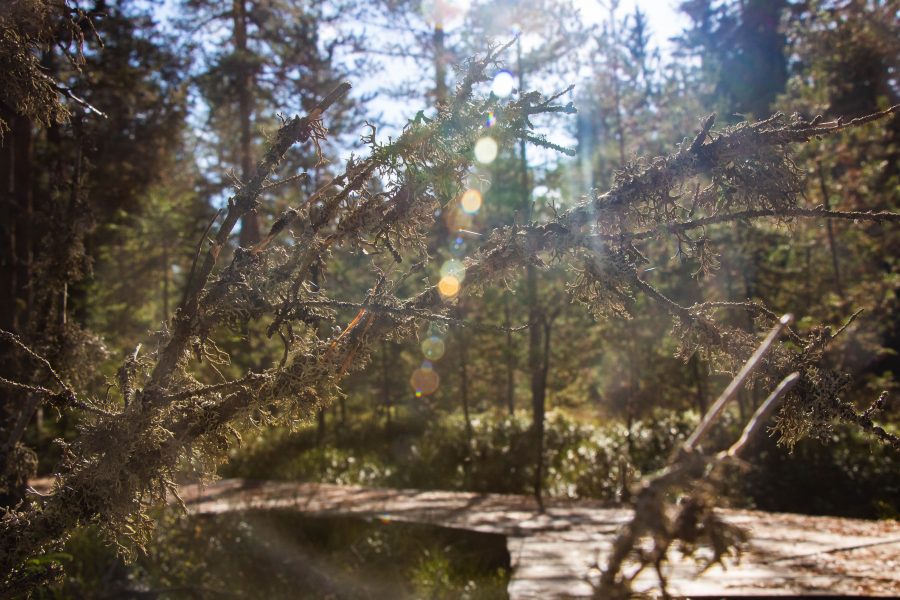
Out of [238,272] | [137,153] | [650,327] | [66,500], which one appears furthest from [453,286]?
[137,153]

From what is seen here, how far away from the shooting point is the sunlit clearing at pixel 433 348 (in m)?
15.4

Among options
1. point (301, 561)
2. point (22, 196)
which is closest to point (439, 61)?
point (22, 196)

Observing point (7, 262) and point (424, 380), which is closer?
point (7, 262)

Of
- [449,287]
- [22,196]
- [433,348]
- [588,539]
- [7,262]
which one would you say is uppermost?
[22,196]

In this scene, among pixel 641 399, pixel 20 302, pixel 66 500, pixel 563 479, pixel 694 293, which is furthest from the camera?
pixel 641 399

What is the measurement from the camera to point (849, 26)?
11641mm

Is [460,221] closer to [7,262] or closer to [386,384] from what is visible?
[386,384]

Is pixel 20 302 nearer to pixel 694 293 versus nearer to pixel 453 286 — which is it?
pixel 453 286

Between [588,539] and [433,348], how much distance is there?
940 cm

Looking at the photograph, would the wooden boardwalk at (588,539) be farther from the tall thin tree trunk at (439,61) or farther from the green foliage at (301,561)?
the tall thin tree trunk at (439,61)

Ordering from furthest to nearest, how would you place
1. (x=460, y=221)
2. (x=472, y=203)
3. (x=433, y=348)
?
1. (x=433, y=348)
2. (x=460, y=221)
3. (x=472, y=203)

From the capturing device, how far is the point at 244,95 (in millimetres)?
14953

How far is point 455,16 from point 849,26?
7.49 meters

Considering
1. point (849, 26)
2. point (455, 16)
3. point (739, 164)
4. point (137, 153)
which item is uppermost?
point (455, 16)
